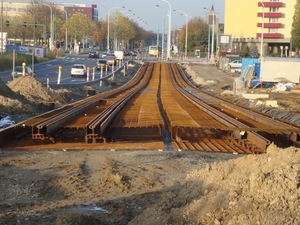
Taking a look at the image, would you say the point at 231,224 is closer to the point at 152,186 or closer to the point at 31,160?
the point at 152,186

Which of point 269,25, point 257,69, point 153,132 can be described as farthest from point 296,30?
point 153,132

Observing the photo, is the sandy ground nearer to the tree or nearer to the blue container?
the blue container

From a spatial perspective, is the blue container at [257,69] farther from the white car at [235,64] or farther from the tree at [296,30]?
the tree at [296,30]

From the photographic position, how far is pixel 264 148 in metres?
13.2

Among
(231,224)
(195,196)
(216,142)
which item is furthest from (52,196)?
(216,142)

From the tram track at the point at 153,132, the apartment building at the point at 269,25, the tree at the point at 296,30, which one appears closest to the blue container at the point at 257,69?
the tram track at the point at 153,132

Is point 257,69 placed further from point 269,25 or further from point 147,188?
point 269,25

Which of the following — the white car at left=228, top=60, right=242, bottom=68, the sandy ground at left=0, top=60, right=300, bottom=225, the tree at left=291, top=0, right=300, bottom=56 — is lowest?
the sandy ground at left=0, top=60, right=300, bottom=225

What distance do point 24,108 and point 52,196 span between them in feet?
43.5

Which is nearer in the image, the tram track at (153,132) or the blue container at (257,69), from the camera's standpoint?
the tram track at (153,132)

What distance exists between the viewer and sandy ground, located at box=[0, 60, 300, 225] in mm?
6336

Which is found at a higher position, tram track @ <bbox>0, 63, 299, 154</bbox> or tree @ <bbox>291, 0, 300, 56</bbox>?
tree @ <bbox>291, 0, 300, 56</bbox>

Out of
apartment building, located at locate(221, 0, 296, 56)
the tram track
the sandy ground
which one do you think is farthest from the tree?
the sandy ground

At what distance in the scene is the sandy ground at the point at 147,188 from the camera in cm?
634
